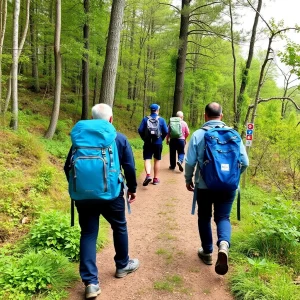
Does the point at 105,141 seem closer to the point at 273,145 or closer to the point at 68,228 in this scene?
the point at 68,228

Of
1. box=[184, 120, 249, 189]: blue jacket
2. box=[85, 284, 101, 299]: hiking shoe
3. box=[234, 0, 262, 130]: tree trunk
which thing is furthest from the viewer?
box=[234, 0, 262, 130]: tree trunk

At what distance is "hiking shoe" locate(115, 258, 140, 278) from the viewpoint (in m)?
3.01

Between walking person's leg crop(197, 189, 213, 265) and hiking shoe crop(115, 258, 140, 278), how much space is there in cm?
84

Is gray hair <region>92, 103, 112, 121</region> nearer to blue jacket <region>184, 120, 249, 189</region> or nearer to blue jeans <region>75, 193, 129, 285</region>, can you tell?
blue jeans <region>75, 193, 129, 285</region>

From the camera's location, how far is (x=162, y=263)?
11.1 feet

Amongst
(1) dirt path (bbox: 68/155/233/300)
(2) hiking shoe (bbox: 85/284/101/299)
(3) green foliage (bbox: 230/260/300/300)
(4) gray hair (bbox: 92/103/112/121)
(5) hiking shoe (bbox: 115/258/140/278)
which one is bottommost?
(1) dirt path (bbox: 68/155/233/300)

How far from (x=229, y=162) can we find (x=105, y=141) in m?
1.30

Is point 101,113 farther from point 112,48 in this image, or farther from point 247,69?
point 247,69

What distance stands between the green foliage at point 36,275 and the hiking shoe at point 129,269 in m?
0.47

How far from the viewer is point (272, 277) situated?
109 inches

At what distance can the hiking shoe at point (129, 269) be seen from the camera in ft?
9.89

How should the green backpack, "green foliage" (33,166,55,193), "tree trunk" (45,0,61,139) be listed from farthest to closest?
1. "tree trunk" (45,0,61,139)
2. the green backpack
3. "green foliage" (33,166,55,193)

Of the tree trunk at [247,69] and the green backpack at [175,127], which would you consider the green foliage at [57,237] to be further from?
the tree trunk at [247,69]

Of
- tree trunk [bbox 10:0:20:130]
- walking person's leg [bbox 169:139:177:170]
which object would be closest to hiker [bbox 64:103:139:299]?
walking person's leg [bbox 169:139:177:170]
